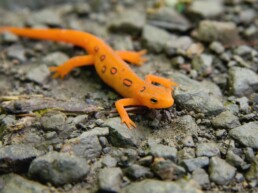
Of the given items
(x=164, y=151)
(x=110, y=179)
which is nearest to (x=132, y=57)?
(x=164, y=151)

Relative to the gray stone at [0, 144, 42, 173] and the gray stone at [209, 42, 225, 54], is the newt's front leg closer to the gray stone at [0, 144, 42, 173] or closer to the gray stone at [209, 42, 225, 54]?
the gray stone at [0, 144, 42, 173]

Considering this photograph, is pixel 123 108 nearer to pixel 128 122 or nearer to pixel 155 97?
pixel 128 122

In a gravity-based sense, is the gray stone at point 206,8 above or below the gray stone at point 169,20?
above

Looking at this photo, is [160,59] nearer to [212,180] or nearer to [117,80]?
[117,80]

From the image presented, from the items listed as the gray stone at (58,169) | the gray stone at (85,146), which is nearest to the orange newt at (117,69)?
the gray stone at (85,146)

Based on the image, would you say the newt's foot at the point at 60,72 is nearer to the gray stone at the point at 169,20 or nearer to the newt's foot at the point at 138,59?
the newt's foot at the point at 138,59

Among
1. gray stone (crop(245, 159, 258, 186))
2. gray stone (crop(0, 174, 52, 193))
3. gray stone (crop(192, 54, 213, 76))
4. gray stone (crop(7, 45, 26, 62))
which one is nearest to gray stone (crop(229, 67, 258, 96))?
gray stone (crop(192, 54, 213, 76))
